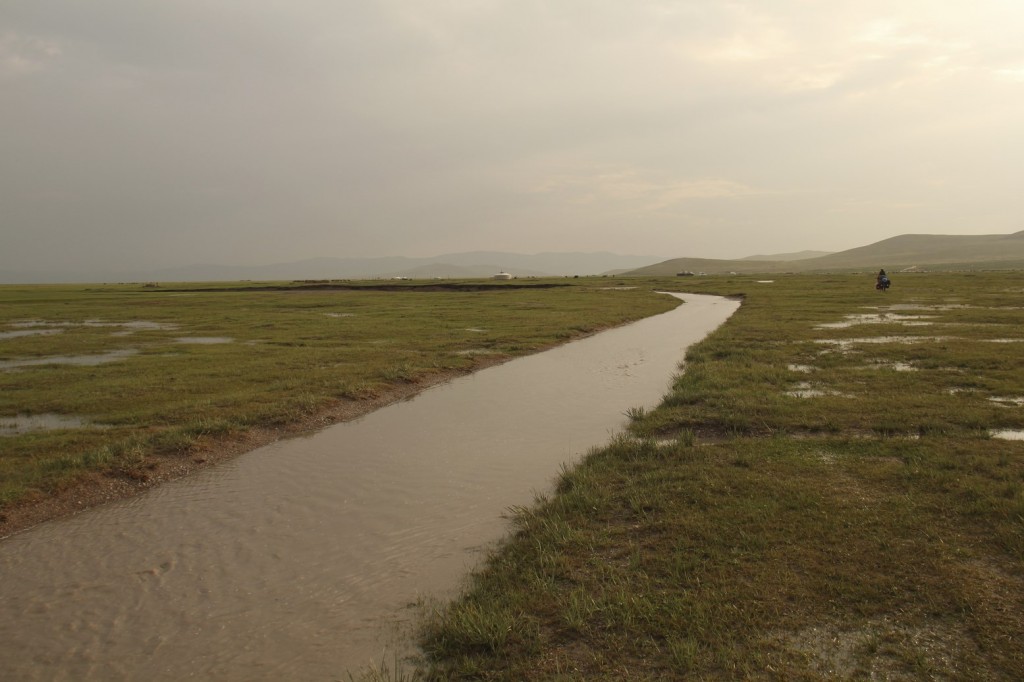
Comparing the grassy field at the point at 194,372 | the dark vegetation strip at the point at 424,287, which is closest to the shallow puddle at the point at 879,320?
the grassy field at the point at 194,372

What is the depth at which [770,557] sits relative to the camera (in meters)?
7.29

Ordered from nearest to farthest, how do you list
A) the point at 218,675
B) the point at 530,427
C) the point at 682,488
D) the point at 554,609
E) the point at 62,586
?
1. the point at 218,675
2. the point at 554,609
3. the point at 62,586
4. the point at 682,488
5. the point at 530,427

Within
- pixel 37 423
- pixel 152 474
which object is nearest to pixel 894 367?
pixel 152 474

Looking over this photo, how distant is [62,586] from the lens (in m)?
7.87

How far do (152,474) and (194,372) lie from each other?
35.8 feet

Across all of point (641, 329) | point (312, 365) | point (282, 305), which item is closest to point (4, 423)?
point (312, 365)

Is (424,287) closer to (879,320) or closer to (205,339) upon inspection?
(205,339)

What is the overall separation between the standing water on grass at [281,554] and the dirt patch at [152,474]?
386mm

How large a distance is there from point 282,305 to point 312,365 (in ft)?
131

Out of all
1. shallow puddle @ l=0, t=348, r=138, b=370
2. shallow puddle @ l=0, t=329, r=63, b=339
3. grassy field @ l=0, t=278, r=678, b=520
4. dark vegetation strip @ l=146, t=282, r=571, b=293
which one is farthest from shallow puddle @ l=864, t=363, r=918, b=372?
dark vegetation strip @ l=146, t=282, r=571, b=293

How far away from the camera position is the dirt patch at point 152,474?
399 inches

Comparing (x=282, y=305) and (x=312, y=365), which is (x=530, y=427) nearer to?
(x=312, y=365)

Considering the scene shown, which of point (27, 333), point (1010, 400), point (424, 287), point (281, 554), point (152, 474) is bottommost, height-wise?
point (281, 554)

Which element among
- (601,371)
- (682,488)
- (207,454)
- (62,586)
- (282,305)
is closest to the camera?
(62,586)
